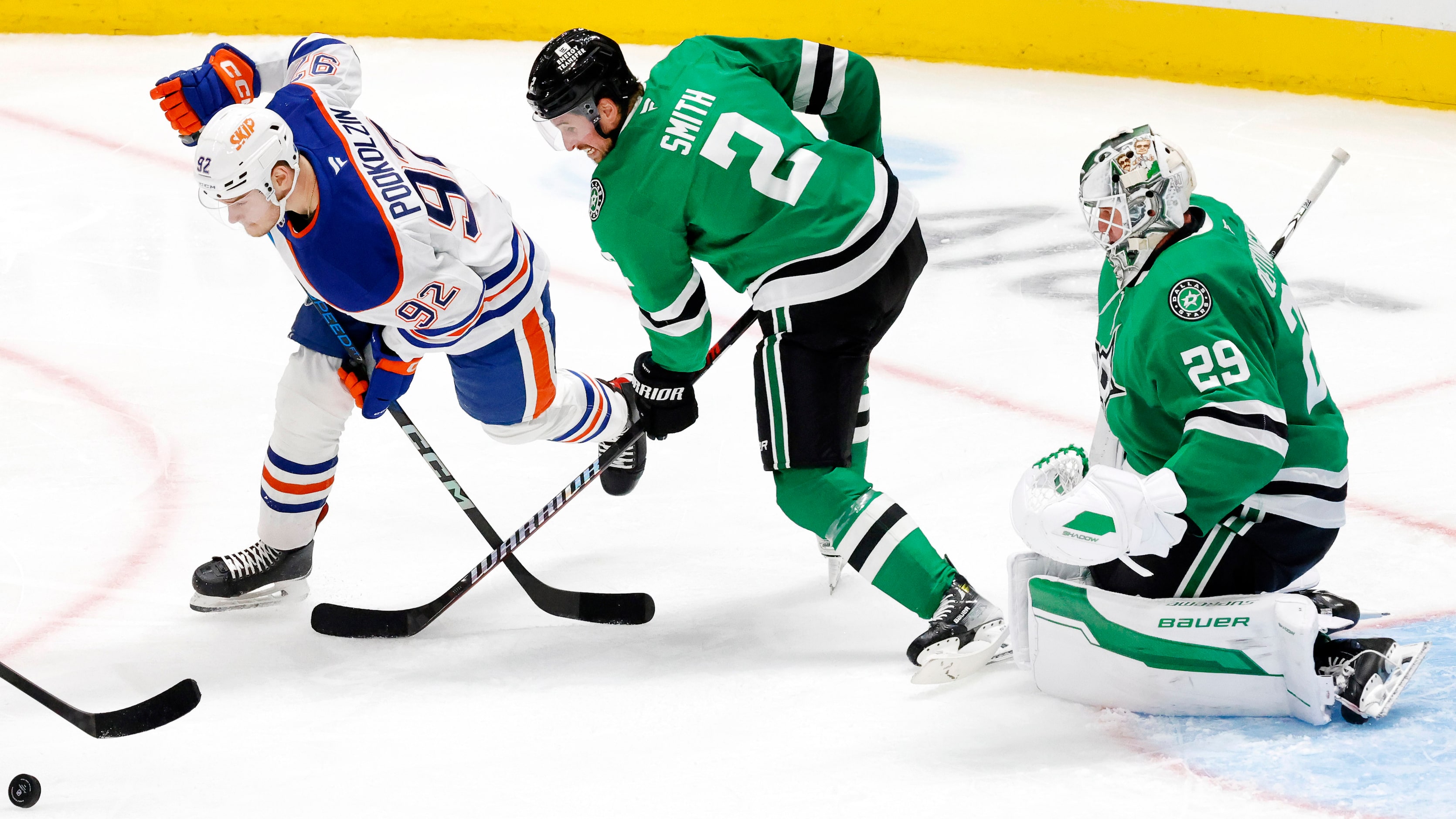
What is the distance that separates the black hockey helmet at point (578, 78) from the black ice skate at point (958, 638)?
966mm

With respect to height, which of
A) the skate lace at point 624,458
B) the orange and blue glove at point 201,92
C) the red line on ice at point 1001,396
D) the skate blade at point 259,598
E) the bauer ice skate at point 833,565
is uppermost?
the orange and blue glove at point 201,92

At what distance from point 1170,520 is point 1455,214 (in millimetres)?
3305

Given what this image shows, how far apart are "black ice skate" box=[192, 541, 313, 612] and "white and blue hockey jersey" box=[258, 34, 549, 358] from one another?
515mm

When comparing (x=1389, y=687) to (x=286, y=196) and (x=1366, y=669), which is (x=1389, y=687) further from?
(x=286, y=196)

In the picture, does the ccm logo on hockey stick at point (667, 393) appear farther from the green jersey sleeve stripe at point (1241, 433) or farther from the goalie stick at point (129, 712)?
the green jersey sleeve stripe at point (1241, 433)

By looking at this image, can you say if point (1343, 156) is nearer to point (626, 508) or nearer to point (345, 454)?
point (626, 508)

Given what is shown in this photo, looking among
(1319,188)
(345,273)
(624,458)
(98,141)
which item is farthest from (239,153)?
(98,141)

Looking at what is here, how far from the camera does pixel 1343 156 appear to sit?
2.37 meters

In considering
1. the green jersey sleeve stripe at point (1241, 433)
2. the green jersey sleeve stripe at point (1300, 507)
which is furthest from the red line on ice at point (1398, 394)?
the green jersey sleeve stripe at point (1241, 433)

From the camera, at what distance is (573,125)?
87.6 inches

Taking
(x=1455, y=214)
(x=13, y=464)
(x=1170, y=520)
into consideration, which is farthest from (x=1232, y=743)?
(x=1455, y=214)

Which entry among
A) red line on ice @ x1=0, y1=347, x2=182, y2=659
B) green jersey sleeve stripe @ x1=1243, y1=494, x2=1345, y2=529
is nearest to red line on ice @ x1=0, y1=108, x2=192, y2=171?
red line on ice @ x1=0, y1=347, x2=182, y2=659

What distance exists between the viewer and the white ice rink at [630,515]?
1.87m

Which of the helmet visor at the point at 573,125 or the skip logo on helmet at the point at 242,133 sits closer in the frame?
the skip logo on helmet at the point at 242,133
